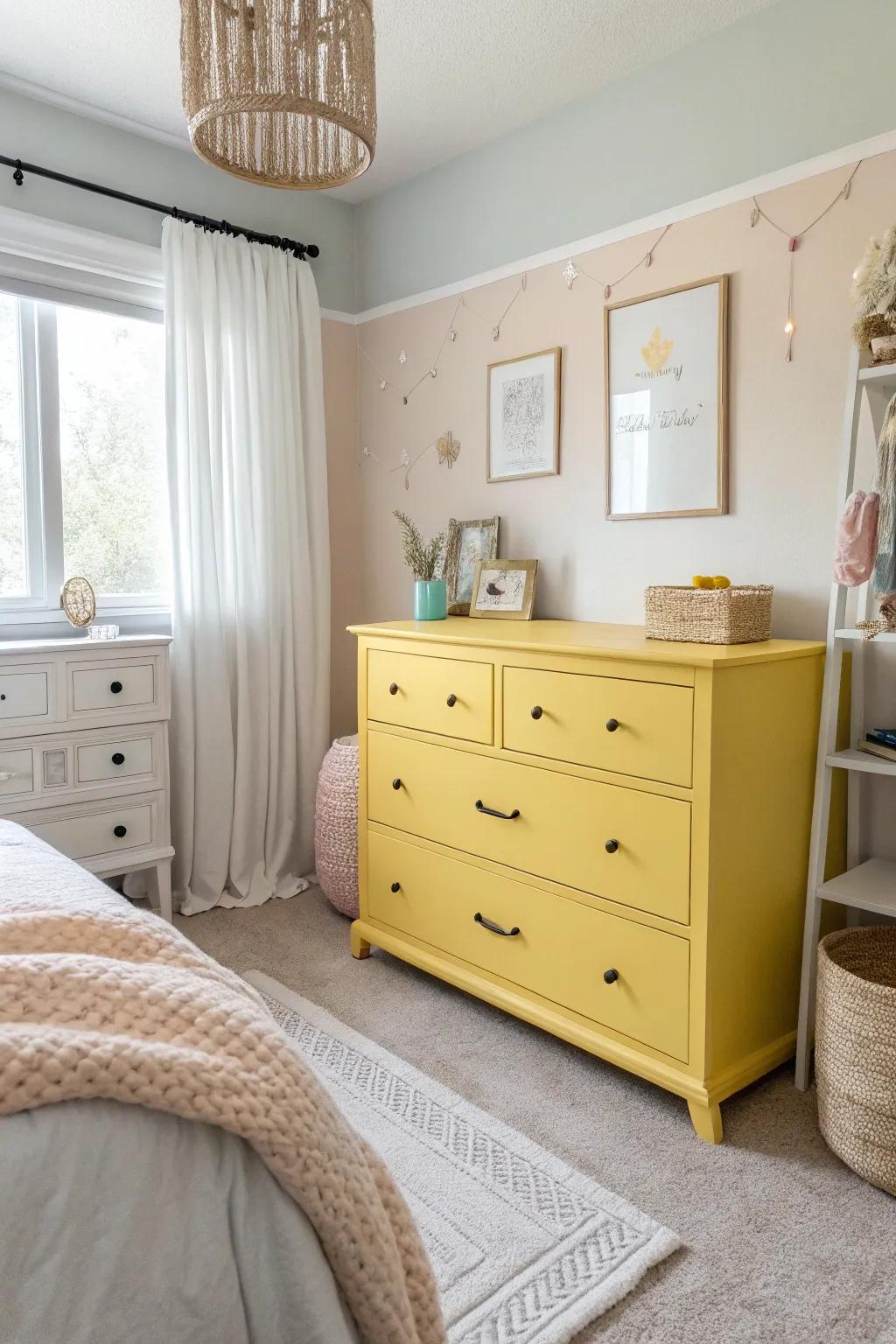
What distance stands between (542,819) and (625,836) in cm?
24

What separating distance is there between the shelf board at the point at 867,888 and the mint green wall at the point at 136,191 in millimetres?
2691

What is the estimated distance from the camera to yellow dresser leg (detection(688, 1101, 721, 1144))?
185 centimetres

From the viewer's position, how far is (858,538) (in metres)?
1.84

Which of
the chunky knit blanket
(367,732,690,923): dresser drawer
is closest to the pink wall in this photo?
(367,732,690,923): dresser drawer

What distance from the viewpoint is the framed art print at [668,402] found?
2.38 meters

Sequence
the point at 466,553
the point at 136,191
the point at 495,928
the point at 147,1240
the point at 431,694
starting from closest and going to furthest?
the point at 147,1240
the point at 495,928
the point at 431,694
the point at 136,191
the point at 466,553

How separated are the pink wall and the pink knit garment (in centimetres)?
35

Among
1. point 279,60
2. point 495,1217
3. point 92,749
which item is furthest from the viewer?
point 92,749

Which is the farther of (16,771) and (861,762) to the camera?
(16,771)

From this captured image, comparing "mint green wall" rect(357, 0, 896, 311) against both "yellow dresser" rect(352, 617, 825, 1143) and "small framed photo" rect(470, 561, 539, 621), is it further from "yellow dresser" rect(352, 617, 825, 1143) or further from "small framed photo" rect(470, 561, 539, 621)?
"yellow dresser" rect(352, 617, 825, 1143)

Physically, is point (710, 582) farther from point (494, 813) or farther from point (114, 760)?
point (114, 760)

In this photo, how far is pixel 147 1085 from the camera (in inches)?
31.4

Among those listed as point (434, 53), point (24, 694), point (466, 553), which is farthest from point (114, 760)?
point (434, 53)

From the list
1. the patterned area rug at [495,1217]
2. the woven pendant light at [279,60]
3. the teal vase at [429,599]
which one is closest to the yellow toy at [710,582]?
the teal vase at [429,599]
